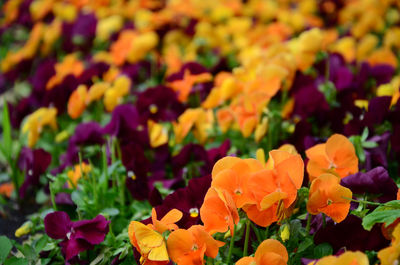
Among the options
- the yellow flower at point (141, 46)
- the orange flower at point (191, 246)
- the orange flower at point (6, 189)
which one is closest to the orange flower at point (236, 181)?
the orange flower at point (191, 246)

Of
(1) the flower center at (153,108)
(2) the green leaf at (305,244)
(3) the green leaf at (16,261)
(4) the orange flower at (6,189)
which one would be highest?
(2) the green leaf at (305,244)

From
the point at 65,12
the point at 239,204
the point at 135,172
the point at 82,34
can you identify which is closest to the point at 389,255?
the point at 239,204

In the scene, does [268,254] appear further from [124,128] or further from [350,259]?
[124,128]

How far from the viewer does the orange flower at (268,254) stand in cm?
111

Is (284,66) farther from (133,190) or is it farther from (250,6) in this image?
(250,6)

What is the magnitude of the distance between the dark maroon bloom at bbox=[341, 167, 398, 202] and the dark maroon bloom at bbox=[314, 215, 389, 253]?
4.1 inches

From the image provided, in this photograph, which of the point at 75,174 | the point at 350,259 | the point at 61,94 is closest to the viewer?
the point at 350,259

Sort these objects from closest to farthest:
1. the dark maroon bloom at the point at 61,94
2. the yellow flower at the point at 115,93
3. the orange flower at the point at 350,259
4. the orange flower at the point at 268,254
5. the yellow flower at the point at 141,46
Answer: the orange flower at the point at 350,259 → the orange flower at the point at 268,254 → the yellow flower at the point at 115,93 → the dark maroon bloom at the point at 61,94 → the yellow flower at the point at 141,46

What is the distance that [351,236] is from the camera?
1.25 meters

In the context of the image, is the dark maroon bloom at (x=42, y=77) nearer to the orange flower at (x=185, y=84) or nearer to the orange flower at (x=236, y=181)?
the orange flower at (x=185, y=84)

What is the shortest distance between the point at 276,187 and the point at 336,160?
0.29 meters

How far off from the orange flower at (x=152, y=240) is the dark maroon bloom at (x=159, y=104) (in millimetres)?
838

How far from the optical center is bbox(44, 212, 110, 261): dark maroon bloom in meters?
1.41

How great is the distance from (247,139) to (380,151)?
1.76 ft
